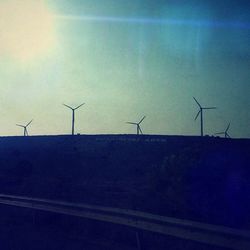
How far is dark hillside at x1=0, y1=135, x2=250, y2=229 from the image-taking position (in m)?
28.3

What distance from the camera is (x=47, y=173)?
69125mm

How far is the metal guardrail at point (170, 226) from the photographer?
11.2 meters

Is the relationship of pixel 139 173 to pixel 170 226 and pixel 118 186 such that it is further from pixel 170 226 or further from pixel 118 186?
pixel 170 226

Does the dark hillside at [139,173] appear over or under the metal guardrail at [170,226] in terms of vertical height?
over

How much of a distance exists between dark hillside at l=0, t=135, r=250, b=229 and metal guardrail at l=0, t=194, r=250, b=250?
5.15 m

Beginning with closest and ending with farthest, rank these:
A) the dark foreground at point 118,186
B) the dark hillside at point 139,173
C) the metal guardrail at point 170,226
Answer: the metal guardrail at point 170,226, the dark foreground at point 118,186, the dark hillside at point 139,173

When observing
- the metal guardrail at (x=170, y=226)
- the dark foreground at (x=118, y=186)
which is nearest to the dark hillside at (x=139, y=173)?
the dark foreground at (x=118, y=186)

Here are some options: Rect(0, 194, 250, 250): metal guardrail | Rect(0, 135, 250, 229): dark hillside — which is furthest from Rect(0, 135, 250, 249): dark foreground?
Rect(0, 194, 250, 250): metal guardrail

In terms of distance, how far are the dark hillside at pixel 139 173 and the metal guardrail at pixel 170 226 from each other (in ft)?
16.9

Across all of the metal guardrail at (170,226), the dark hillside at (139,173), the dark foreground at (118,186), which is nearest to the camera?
the metal guardrail at (170,226)

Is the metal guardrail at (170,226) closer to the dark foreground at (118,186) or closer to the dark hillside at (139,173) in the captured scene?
the dark foreground at (118,186)

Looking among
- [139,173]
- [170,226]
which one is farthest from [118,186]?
[170,226]

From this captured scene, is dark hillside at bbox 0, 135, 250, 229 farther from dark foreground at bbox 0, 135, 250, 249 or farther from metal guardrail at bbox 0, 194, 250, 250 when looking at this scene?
metal guardrail at bbox 0, 194, 250, 250

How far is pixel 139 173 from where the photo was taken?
6450 centimetres
